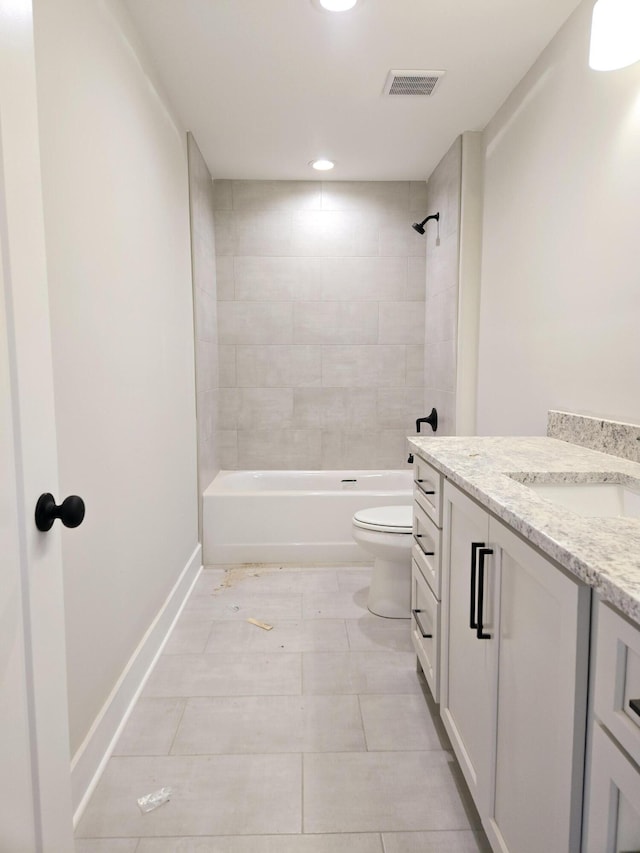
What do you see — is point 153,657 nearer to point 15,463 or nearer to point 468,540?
point 468,540

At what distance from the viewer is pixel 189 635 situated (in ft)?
8.11

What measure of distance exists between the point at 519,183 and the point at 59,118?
193 centimetres

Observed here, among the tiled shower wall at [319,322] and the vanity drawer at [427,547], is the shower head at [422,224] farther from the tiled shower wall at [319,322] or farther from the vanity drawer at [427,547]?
the vanity drawer at [427,547]

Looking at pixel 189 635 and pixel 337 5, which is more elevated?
pixel 337 5

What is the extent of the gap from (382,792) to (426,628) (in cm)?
51

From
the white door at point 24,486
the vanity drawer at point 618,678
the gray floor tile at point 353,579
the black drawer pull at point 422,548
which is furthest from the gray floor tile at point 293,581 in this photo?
the vanity drawer at point 618,678

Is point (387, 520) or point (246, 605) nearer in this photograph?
point (387, 520)

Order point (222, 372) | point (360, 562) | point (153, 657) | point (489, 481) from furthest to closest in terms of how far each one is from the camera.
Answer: point (222, 372)
point (360, 562)
point (153, 657)
point (489, 481)

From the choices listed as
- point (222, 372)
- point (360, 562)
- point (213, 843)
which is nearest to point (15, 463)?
point (213, 843)

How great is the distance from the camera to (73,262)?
148 centimetres

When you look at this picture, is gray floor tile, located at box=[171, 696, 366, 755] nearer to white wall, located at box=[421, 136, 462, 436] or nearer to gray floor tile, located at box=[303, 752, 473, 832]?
gray floor tile, located at box=[303, 752, 473, 832]

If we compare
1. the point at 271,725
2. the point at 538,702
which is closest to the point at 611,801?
the point at 538,702

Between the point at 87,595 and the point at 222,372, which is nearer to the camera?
the point at 87,595

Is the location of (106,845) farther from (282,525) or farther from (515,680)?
(282,525)
